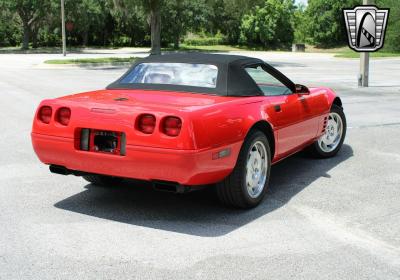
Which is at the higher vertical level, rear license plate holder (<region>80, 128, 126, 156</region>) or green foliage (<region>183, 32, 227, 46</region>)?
green foliage (<region>183, 32, 227, 46</region>)

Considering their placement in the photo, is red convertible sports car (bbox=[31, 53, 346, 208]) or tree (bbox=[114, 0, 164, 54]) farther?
tree (bbox=[114, 0, 164, 54])

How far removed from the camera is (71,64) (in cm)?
2933

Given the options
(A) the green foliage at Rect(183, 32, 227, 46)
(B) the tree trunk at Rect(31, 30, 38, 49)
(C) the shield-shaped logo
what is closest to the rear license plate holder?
(C) the shield-shaped logo

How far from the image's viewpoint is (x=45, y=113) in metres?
5.04

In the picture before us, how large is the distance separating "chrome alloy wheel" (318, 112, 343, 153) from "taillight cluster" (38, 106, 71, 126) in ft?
11.7

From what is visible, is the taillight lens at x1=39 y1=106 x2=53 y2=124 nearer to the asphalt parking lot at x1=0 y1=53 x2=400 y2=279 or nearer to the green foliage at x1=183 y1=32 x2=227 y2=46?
the asphalt parking lot at x1=0 y1=53 x2=400 y2=279

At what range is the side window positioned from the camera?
232 inches

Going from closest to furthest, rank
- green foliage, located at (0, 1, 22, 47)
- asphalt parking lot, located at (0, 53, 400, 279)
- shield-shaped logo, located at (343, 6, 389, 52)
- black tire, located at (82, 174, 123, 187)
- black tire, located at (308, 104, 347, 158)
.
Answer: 1. asphalt parking lot, located at (0, 53, 400, 279)
2. black tire, located at (82, 174, 123, 187)
3. black tire, located at (308, 104, 347, 158)
4. shield-shaped logo, located at (343, 6, 389, 52)
5. green foliage, located at (0, 1, 22, 47)

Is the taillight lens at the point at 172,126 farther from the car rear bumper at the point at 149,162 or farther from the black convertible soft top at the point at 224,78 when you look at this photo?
the black convertible soft top at the point at 224,78

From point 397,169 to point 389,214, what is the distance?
191 cm

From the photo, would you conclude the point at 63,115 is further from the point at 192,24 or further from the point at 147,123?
the point at 192,24

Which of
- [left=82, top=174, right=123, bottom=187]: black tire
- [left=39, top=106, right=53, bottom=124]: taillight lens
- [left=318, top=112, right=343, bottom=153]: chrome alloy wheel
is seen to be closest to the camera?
[left=39, top=106, right=53, bottom=124]: taillight lens

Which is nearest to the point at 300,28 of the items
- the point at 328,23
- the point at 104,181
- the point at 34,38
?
the point at 328,23

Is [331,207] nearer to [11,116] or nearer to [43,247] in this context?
[43,247]
